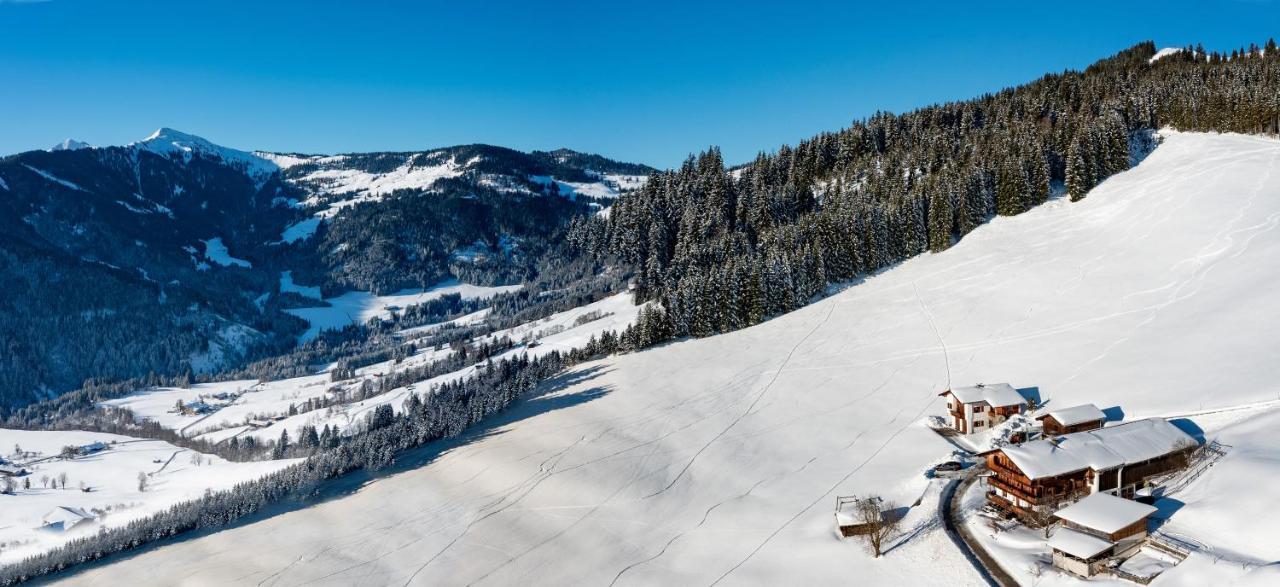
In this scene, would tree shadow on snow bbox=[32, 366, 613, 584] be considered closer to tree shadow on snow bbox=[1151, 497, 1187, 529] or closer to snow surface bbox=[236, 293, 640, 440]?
snow surface bbox=[236, 293, 640, 440]

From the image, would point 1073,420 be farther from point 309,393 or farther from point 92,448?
point 309,393

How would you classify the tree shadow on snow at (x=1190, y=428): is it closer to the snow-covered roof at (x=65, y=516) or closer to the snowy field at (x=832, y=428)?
the snowy field at (x=832, y=428)

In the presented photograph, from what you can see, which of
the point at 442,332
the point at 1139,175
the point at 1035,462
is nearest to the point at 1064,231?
the point at 1139,175

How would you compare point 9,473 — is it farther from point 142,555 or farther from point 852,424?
point 852,424

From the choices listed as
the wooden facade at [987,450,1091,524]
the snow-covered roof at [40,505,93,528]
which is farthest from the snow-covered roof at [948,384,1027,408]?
the snow-covered roof at [40,505,93,528]

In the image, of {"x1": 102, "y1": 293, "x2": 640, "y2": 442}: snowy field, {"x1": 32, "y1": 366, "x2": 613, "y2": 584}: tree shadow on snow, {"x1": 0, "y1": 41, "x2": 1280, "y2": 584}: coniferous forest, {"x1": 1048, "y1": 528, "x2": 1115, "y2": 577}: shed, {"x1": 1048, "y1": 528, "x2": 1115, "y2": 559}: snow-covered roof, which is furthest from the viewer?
{"x1": 102, "y1": 293, "x2": 640, "y2": 442}: snowy field

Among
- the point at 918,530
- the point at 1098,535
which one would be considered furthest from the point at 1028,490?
the point at 918,530

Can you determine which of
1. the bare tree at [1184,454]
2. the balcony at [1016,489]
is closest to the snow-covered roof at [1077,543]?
the balcony at [1016,489]
